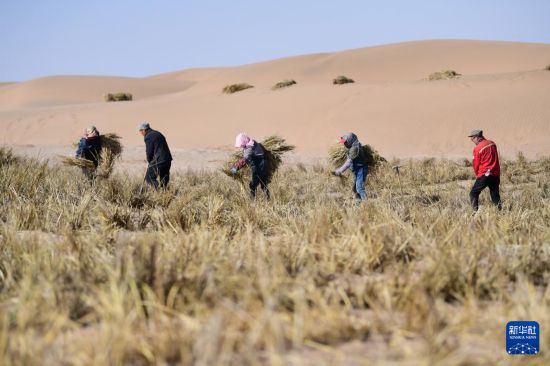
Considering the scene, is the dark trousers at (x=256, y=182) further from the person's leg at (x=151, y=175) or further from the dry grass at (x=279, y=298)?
the dry grass at (x=279, y=298)

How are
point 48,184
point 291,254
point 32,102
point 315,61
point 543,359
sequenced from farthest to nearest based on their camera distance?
point 315,61 → point 32,102 → point 48,184 → point 291,254 → point 543,359

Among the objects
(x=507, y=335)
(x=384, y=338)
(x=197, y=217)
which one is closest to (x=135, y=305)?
(x=384, y=338)

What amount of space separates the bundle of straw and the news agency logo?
8.37 m

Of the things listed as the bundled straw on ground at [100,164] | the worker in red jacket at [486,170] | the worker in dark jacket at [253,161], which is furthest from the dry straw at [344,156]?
the bundled straw on ground at [100,164]

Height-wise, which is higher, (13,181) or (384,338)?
(13,181)

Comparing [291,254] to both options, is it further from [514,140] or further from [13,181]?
[514,140]

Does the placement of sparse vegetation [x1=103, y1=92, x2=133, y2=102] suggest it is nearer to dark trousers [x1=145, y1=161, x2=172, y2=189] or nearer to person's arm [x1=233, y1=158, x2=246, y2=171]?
dark trousers [x1=145, y1=161, x2=172, y2=189]

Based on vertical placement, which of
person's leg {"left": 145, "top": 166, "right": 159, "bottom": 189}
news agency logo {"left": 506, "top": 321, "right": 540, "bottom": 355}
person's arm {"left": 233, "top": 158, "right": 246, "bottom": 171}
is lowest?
news agency logo {"left": 506, "top": 321, "right": 540, "bottom": 355}

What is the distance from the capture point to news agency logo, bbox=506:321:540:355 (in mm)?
3100

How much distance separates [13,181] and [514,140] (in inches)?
858

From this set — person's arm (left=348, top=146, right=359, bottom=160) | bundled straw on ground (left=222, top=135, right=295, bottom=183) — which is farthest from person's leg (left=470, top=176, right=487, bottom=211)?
bundled straw on ground (left=222, top=135, right=295, bottom=183)

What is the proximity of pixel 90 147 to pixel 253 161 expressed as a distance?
3411mm

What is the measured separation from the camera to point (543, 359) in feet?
9.90

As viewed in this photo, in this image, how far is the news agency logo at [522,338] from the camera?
3.10 m
